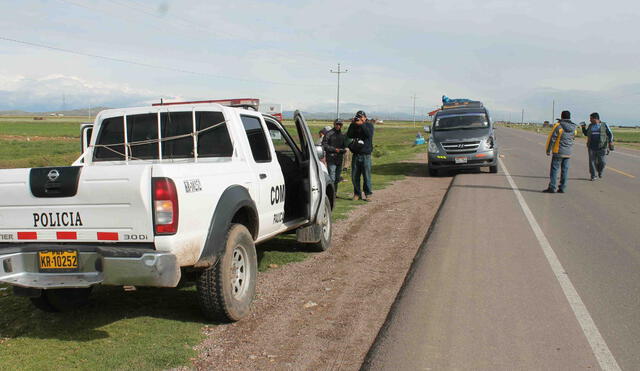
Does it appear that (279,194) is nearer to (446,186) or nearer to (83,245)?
(83,245)

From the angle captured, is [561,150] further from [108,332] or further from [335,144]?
[108,332]

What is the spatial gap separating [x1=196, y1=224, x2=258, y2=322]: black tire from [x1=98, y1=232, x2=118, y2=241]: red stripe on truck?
31.9 inches

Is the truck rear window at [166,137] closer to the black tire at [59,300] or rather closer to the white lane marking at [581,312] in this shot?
the black tire at [59,300]

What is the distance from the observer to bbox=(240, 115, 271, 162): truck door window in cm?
586

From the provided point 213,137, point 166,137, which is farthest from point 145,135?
point 213,137

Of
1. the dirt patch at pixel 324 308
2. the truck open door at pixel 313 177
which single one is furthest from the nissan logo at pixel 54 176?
the truck open door at pixel 313 177

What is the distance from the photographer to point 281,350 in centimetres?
418

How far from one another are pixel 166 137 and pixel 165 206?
2.01m

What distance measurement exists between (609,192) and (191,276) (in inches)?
456

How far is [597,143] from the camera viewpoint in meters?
15.6

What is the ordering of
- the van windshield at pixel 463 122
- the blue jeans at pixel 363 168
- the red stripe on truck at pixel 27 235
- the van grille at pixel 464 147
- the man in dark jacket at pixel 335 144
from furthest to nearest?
the van windshield at pixel 463 122
the van grille at pixel 464 147
the man in dark jacket at pixel 335 144
the blue jeans at pixel 363 168
the red stripe on truck at pixel 27 235

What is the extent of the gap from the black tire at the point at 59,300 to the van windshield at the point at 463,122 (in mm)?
14663

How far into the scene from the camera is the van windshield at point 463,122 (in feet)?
58.8

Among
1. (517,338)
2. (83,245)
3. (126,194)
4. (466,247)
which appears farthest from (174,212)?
(466,247)
